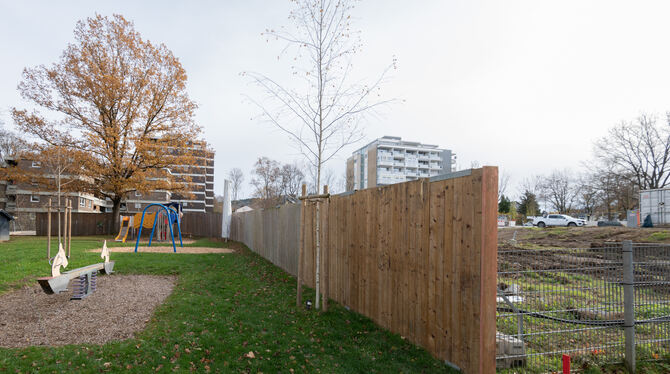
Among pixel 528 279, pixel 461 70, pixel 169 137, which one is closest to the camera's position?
pixel 528 279

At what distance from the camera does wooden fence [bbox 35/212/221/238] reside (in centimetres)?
2603

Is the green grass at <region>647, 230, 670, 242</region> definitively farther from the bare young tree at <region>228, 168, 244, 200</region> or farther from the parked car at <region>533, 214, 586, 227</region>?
the bare young tree at <region>228, 168, 244, 200</region>

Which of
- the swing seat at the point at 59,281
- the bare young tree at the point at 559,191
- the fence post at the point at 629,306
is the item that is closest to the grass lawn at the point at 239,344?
the swing seat at the point at 59,281

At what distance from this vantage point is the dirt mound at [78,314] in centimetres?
455

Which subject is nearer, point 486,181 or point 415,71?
point 486,181

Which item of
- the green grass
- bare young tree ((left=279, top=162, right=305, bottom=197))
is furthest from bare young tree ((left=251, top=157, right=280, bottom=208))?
the green grass

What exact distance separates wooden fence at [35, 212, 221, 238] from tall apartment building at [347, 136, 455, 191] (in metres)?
63.6

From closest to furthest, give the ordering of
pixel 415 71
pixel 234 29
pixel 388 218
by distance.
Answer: pixel 388 218
pixel 415 71
pixel 234 29

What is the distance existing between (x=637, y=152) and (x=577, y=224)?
372 inches

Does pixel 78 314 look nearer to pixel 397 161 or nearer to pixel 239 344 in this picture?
pixel 239 344

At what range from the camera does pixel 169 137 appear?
79.6 ft

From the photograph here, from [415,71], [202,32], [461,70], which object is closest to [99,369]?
[415,71]

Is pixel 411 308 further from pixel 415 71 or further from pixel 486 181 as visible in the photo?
pixel 415 71

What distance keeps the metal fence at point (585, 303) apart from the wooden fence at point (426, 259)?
1.62 feet
